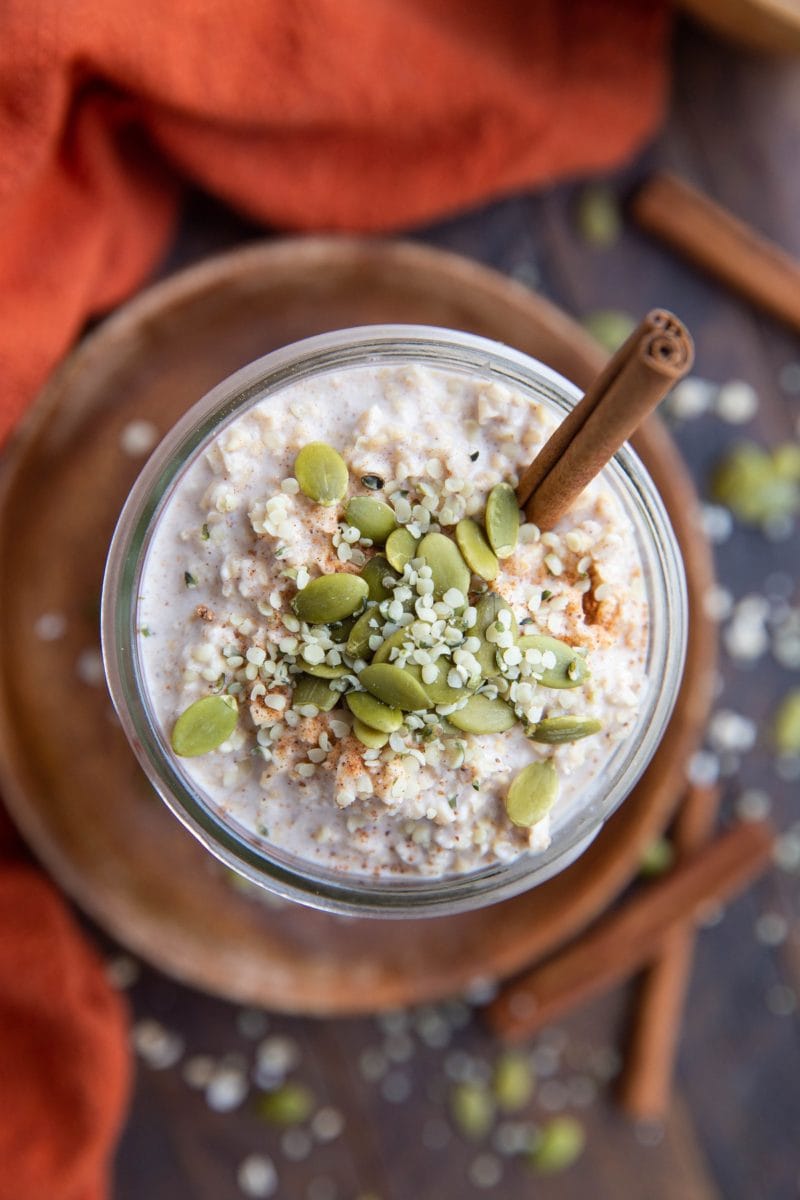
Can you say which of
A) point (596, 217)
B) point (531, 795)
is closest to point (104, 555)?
point (531, 795)

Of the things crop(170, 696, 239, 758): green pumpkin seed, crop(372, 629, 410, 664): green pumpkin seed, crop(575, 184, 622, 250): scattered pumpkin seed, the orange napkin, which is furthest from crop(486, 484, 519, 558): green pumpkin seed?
the orange napkin

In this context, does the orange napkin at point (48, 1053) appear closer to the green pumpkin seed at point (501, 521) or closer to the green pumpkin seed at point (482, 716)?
the green pumpkin seed at point (482, 716)

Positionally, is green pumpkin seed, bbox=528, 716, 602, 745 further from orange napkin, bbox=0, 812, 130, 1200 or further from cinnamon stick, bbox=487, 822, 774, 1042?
orange napkin, bbox=0, 812, 130, 1200

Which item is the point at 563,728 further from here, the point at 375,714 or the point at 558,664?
the point at 375,714

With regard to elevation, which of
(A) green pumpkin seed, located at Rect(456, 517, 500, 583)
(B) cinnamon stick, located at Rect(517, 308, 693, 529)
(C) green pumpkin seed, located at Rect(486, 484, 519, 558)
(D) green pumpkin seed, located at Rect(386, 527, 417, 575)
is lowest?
(D) green pumpkin seed, located at Rect(386, 527, 417, 575)

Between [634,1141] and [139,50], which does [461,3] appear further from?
[634,1141]
